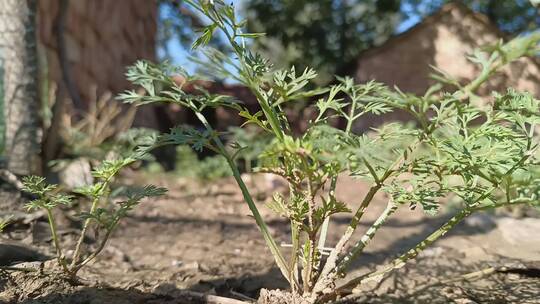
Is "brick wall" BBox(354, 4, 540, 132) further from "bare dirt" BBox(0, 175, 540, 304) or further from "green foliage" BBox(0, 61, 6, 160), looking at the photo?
"green foliage" BBox(0, 61, 6, 160)

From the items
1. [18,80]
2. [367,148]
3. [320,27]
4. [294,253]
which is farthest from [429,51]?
[367,148]

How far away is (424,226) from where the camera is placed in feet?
10.6

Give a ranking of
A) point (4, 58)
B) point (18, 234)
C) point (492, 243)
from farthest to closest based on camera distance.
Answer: point (492, 243)
point (4, 58)
point (18, 234)

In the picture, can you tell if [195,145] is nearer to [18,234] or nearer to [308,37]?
[18,234]

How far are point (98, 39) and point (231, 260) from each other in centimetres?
398

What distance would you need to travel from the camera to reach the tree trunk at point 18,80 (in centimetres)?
253

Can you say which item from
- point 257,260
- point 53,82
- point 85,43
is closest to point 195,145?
point 257,260

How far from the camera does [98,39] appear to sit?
5547 mm

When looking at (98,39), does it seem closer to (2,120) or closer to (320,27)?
(2,120)

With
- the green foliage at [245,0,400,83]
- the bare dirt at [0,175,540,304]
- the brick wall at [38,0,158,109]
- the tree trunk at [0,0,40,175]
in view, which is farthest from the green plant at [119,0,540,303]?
the green foliage at [245,0,400,83]

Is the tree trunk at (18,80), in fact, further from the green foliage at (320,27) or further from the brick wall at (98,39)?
the green foliage at (320,27)

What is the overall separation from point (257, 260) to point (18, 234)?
1.02m

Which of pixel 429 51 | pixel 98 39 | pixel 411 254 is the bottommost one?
pixel 411 254

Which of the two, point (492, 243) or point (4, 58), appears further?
point (492, 243)
